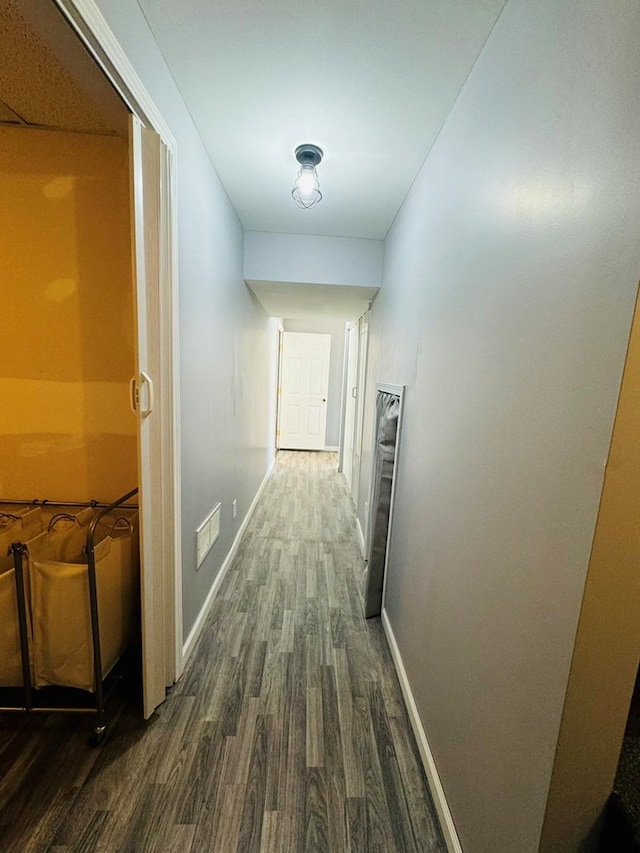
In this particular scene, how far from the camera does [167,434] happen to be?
54.2 inches

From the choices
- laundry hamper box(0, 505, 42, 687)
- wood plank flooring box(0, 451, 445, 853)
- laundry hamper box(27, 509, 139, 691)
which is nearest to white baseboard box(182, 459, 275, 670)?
wood plank flooring box(0, 451, 445, 853)

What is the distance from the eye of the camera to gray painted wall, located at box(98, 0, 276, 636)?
1.20m

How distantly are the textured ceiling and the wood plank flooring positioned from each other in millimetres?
2118

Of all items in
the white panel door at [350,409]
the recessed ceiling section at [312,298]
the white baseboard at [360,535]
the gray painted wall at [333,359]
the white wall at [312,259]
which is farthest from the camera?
the gray painted wall at [333,359]

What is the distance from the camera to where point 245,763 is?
1.25 m

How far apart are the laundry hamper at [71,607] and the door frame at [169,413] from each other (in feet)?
0.50

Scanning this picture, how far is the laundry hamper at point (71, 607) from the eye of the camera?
1.26 m

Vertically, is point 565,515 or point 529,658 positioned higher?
point 565,515

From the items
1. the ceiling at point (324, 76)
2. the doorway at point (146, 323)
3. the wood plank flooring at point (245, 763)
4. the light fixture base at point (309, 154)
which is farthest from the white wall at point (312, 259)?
the wood plank flooring at point (245, 763)

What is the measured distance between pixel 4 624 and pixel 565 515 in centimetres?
179

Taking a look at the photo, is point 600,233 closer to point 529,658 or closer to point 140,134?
point 529,658

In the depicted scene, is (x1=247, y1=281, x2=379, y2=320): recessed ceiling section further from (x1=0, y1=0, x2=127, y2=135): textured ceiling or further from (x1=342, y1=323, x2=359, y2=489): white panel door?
(x1=0, y1=0, x2=127, y2=135): textured ceiling

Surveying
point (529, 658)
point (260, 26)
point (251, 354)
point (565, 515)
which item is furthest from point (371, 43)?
point (251, 354)

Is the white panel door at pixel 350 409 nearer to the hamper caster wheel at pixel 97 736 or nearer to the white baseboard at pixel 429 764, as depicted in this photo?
the white baseboard at pixel 429 764
